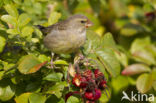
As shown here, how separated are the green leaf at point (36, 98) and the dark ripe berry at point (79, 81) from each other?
24cm

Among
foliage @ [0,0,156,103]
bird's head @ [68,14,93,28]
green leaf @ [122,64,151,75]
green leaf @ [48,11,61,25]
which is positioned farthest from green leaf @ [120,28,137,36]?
green leaf @ [48,11,61,25]

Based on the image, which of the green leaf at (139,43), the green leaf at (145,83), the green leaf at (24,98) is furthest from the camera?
the green leaf at (139,43)

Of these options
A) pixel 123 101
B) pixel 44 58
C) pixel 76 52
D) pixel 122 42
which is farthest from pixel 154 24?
pixel 44 58

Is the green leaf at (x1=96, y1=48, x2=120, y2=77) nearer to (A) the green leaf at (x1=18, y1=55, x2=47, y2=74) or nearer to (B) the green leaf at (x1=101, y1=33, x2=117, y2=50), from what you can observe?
(B) the green leaf at (x1=101, y1=33, x2=117, y2=50)

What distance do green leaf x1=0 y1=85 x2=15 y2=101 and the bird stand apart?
56cm

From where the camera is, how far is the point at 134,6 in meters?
4.84

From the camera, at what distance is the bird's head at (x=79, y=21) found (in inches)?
106

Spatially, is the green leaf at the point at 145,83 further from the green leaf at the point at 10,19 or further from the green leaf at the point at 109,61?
the green leaf at the point at 10,19

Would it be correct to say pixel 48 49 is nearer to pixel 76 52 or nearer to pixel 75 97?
pixel 76 52

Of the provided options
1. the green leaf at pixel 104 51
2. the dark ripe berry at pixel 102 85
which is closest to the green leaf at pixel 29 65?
the dark ripe berry at pixel 102 85

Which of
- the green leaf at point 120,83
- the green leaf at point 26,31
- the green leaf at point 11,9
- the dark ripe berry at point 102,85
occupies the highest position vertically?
the green leaf at point 11,9

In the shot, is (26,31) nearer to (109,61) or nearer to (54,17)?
(54,17)

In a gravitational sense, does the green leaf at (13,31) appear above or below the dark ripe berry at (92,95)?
above

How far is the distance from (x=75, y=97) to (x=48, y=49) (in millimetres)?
711
